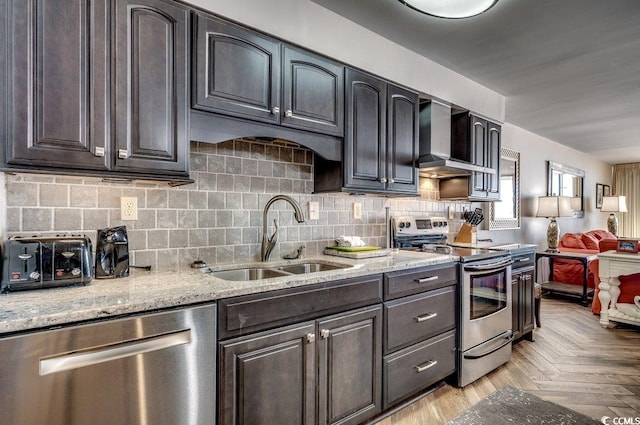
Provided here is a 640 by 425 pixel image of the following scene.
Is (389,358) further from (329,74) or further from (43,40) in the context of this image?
(43,40)

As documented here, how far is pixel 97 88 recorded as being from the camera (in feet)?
4.75

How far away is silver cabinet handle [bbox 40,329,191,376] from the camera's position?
108 cm

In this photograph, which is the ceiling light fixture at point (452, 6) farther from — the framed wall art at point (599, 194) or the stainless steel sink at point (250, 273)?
the framed wall art at point (599, 194)

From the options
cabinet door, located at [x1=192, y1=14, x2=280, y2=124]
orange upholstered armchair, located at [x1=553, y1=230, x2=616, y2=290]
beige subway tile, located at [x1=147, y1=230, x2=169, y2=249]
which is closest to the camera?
cabinet door, located at [x1=192, y1=14, x2=280, y2=124]

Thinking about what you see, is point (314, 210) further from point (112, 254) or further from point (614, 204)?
point (614, 204)

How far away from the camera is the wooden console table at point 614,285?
12.2 feet

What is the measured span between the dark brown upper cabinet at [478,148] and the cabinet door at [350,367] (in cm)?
192

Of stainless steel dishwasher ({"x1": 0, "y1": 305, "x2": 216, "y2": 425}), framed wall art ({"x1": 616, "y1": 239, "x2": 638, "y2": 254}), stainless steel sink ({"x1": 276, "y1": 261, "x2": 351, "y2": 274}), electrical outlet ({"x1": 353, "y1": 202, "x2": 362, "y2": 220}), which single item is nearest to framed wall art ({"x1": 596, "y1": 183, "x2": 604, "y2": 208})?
framed wall art ({"x1": 616, "y1": 239, "x2": 638, "y2": 254})

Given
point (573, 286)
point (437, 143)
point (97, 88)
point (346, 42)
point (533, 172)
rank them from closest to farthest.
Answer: point (97, 88), point (346, 42), point (437, 143), point (573, 286), point (533, 172)

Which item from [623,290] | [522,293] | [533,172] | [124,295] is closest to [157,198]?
[124,295]

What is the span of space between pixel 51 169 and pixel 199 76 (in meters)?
0.73

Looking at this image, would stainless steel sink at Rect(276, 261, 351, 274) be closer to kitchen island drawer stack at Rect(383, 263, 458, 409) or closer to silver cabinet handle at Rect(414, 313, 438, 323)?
kitchen island drawer stack at Rect(383, 263, 458, 409)

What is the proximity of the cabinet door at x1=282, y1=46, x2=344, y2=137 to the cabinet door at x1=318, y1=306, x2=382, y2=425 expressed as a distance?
1.10 metres

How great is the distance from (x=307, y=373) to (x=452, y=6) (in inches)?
75.7
